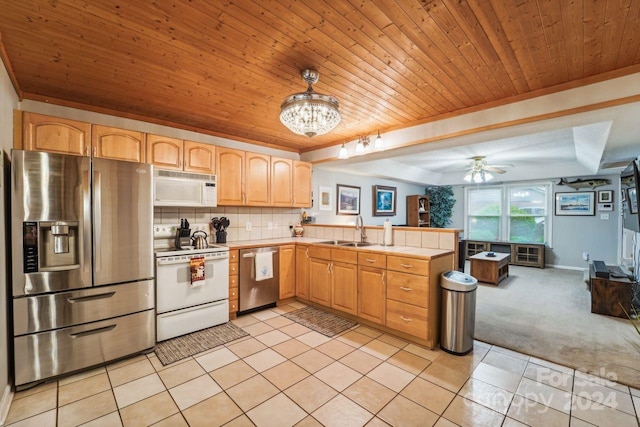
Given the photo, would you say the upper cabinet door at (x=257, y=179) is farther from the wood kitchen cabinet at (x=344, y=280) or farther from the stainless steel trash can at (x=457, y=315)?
the stainless steel trash can at (x=457, y=315)

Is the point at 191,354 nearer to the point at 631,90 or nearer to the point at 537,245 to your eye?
the point at 631,90

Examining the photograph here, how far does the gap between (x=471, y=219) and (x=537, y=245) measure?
1.81 meters

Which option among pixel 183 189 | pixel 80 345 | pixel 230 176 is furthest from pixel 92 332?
pixel 230 176

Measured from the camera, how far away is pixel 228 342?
2877 mm

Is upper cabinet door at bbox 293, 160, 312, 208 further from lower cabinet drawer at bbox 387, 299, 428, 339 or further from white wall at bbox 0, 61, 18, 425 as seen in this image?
white wall at bbox 0, 61, 18, 425

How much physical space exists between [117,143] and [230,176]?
4.18 feet

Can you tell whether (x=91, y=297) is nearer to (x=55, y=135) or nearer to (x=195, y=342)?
(x=195, y=342)

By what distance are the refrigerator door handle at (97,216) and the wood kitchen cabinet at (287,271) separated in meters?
2.04

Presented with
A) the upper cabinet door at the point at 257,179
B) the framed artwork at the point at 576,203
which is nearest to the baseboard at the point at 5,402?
the upper cabinet door at the point at 257,179

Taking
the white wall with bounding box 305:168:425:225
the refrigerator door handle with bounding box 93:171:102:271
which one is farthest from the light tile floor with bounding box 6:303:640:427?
the white wall with bounding box 305:168:425:225

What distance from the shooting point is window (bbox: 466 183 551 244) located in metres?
7.15

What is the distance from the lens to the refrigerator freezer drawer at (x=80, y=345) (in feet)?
6.91

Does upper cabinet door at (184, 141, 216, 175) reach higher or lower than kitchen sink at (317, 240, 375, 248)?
higher

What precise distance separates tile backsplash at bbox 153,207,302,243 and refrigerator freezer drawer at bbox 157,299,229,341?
100 cm
